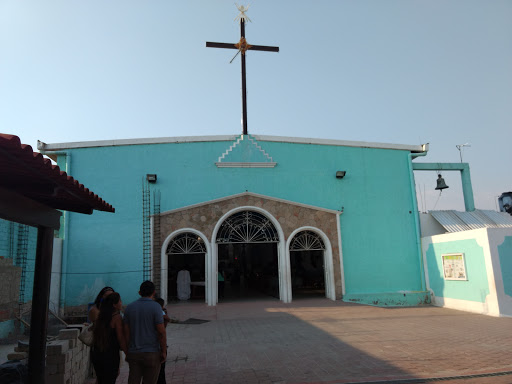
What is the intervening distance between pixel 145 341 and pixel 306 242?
1113cm

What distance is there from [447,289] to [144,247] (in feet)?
35.9

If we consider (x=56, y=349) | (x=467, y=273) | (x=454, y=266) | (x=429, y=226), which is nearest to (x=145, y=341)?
(x=56, y=349)

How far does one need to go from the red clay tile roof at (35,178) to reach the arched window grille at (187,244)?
8.82 meters

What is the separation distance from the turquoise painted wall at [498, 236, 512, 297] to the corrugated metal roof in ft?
11.6

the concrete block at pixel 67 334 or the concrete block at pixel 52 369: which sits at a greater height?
the concrete block at pixel 67 334

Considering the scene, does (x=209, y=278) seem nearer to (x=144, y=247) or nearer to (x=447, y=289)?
(x=144, y=247)

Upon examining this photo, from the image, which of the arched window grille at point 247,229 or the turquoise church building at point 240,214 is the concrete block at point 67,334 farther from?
the arched window grille at point 247,229

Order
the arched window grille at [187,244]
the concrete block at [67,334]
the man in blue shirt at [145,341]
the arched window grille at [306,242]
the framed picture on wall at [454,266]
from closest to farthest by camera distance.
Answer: the man in blue shirt at [145,341] → the concrete block at [67,334] → the framed picture on wall at [454,266] → the arched window grille at [187,244] → the arched window grille at [306,242]

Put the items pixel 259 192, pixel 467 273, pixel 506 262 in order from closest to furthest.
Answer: pixel 506 262 → pixel 467 273 → pixel 259 192

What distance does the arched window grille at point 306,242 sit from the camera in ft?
47.5

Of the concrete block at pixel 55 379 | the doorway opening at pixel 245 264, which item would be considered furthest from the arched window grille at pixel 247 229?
the concrete block at pixel 55 379

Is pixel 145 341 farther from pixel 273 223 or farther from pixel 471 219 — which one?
pixel 471 219

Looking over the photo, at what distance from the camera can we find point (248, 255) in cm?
2553

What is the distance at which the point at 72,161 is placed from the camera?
14.1m
